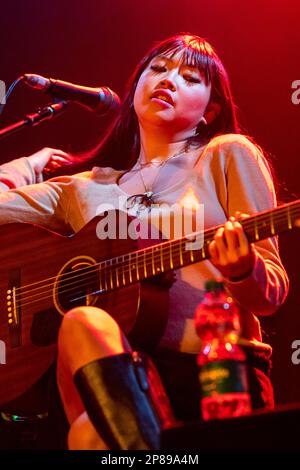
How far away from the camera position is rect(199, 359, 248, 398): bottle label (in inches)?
57.4

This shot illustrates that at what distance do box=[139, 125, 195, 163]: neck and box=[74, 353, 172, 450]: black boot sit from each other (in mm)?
1119

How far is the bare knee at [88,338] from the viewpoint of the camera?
1.64 meters

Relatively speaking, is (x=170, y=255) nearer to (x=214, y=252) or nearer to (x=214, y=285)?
(x=214, y=252)

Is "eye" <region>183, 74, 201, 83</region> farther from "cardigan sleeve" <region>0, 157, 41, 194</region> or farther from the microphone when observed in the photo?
"cardigan sleeve" <region>0, 157, 41, 194</region>

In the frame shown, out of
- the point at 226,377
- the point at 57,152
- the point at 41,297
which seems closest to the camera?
the point at 226,377

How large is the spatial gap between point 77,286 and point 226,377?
2.65 ft

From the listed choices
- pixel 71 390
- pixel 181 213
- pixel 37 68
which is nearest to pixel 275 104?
pixel 181 213

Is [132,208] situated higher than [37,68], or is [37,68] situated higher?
[37,68]

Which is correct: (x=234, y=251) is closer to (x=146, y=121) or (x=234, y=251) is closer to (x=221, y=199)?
(x=221, y=199)

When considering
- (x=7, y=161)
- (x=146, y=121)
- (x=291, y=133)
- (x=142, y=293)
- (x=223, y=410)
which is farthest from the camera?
(x=7, y=161)

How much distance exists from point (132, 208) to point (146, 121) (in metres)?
0.37

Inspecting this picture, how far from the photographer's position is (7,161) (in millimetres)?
3164

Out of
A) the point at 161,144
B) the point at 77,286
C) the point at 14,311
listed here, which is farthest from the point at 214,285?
the point at 161,144

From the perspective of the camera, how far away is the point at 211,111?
8.67 ft
